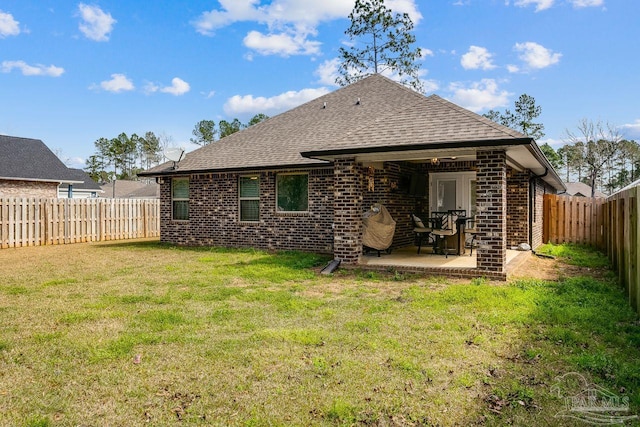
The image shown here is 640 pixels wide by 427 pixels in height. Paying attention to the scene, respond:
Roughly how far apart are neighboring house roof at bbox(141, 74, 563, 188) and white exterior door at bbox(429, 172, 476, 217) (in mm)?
1842

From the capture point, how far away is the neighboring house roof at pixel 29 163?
22.9 metres

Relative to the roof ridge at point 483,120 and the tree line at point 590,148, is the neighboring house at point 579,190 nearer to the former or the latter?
the tree line at point 590,148

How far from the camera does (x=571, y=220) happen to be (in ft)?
52.5

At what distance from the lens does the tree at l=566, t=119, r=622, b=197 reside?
45.1 meters

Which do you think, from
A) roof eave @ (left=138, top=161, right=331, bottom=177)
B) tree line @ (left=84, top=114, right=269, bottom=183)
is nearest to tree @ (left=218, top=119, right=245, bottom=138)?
tree line @ (left=84, top=114, right=269, bottom=183)

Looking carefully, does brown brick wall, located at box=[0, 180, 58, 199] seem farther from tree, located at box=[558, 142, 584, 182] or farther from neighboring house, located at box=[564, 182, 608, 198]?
neighboring house, located at box=[564, 182, 608, 198]

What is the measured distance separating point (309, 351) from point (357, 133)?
656cm

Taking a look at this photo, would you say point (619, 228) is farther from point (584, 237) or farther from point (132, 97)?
point (132, 97)

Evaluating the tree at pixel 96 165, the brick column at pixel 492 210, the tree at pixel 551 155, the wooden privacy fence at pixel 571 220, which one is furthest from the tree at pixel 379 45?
the tree at pixel 96 165

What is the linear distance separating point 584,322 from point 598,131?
4929 centimetres

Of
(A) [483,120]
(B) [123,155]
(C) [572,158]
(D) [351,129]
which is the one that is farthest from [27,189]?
(C) [572,158]

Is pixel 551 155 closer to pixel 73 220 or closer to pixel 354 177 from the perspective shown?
pixel 354 177

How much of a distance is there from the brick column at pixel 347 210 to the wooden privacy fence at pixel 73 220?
12.6m

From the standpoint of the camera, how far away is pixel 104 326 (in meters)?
5.24
